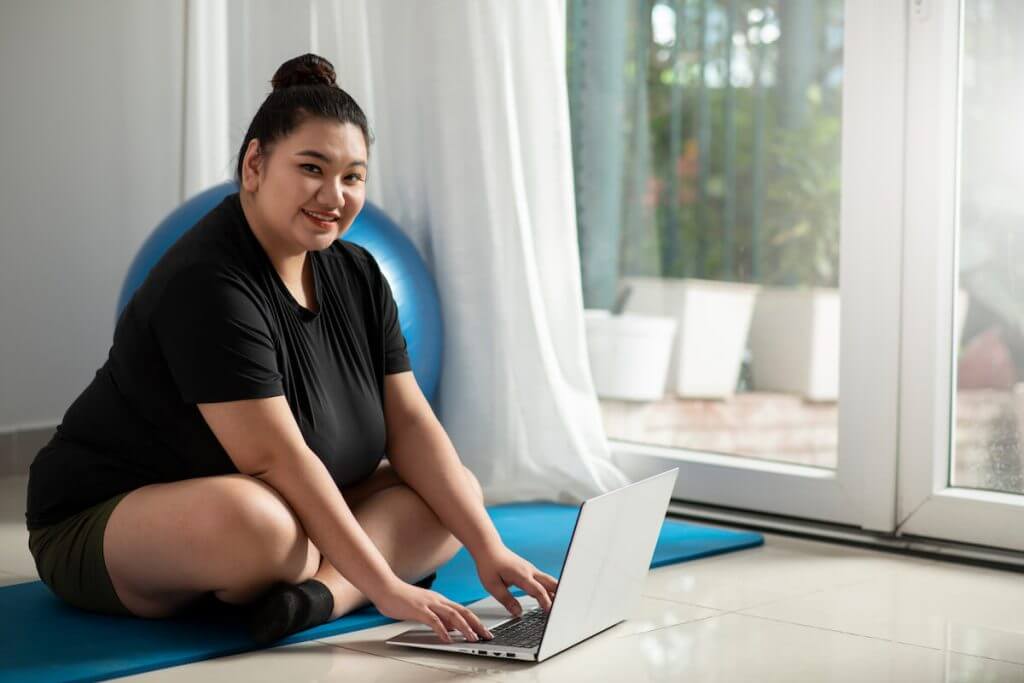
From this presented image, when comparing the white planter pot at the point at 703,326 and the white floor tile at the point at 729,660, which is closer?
the white floor tile at the point at 729,660

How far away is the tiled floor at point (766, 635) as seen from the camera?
177 centimetres

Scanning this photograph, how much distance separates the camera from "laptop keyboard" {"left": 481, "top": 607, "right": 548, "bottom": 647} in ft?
5.95

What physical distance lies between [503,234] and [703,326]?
49 centimetres

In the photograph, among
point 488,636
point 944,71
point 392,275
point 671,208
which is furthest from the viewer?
point 671,208

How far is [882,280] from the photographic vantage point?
2.61 meters

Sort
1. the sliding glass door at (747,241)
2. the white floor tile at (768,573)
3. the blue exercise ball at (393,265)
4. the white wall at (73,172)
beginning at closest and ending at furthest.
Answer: the white floor tile at (768,573) → the sliding glass door at (747,241) → the blue exercise ball at (393,265) → the white wall at (73,172)

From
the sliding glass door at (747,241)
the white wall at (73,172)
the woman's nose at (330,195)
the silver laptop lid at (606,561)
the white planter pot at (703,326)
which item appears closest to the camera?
the silver laptop lid at (606,561)

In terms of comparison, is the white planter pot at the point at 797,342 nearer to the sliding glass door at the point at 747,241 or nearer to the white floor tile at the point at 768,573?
the sliding glass door at the point at 747,241

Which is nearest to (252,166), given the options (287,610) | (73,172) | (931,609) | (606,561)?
(287,610)

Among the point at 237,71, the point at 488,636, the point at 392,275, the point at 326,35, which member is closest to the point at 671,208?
the point at 392,275

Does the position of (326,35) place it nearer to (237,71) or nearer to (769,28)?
(237,71)

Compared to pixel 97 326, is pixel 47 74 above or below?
above

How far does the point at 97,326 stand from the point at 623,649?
6.61 ft

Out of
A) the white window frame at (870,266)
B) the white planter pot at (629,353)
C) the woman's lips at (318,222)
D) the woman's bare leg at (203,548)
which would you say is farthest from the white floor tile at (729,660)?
the white planter pot at (629,353)
